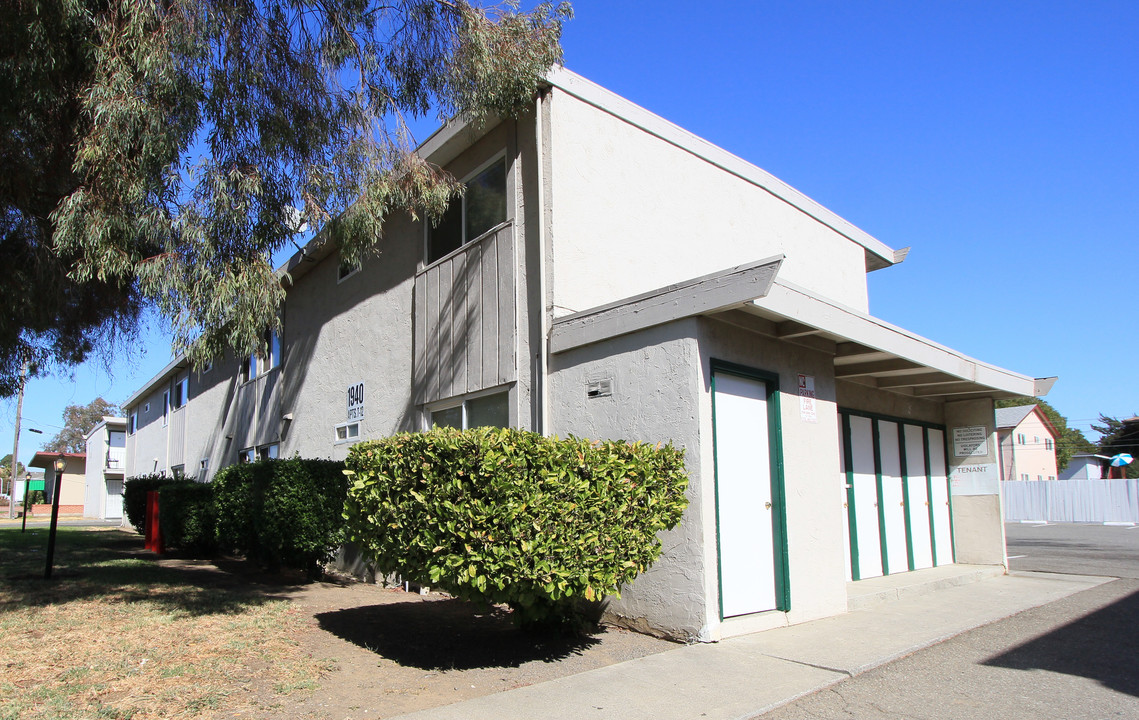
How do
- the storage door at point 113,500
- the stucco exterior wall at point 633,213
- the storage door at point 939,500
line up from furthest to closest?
the storage door at point 113,500 < the storage door at point 939,500 < the stucco exterior wall at point 633,213

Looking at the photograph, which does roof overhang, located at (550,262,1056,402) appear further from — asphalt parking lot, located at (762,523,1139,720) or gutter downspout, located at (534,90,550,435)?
asphalt parking lot, located at (762,523,1139,720)

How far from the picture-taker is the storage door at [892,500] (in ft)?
35.1

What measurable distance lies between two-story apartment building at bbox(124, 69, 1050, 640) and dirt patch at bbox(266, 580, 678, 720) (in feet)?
3.03

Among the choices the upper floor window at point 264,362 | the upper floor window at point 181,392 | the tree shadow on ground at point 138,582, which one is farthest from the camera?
the upper floor window at point 181,392

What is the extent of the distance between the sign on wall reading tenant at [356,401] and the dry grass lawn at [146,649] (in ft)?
10.1

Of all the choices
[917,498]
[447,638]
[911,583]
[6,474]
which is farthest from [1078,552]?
[6,474]

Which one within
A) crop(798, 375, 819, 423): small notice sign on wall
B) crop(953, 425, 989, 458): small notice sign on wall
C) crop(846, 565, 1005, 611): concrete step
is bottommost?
crop(846, 565, 1005, 611): concrete step

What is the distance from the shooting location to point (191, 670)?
18.8ft

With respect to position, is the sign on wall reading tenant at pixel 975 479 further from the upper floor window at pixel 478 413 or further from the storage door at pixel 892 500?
the upper floor window at pixel 478 413

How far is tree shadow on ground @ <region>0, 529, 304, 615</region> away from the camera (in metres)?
8.52

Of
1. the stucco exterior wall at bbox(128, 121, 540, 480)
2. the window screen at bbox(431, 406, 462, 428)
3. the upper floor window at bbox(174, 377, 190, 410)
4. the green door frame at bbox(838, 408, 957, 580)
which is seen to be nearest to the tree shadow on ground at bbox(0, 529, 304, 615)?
the stucco exterior wall at bbox(128, 121, 540, 480)

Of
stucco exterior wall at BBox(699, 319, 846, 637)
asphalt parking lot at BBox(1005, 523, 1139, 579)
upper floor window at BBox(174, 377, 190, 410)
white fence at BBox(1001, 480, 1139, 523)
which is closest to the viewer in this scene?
stucco exterior wall at BBox(699, 319, 846, 637)

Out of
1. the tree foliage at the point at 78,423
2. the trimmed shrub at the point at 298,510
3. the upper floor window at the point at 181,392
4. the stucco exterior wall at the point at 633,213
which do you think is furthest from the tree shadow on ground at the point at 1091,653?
the tree foliage at the point at 78,423

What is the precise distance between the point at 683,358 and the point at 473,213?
4387 millimetres
